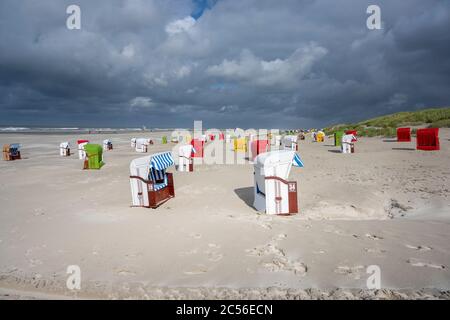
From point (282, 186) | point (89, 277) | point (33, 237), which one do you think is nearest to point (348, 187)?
point (282, 186)

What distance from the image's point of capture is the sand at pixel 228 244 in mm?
3770

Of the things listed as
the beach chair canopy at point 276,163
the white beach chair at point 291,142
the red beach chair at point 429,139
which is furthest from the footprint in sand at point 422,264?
the white beach chair at point 291,142

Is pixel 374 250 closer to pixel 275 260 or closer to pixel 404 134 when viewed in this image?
pixel 275 260

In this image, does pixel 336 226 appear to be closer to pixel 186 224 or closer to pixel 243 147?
pixel 186 224

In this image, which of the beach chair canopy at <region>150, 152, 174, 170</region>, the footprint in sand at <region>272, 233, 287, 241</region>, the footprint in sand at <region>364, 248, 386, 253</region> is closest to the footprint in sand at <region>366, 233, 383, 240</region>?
the footprint in sand at <region>364, 248, 386, 253</region>

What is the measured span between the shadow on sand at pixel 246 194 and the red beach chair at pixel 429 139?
14.7 metres

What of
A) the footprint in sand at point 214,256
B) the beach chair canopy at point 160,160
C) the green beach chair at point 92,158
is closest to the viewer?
the footprint in sand at point 214,256

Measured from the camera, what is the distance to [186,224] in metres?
6.34

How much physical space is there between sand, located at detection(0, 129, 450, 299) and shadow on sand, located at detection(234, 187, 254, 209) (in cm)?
4

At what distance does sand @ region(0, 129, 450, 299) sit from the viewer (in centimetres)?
377

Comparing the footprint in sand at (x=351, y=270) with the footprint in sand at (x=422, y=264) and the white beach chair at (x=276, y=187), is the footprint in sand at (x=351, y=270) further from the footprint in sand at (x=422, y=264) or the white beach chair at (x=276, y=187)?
the white beach chair at (x=276, y=187)

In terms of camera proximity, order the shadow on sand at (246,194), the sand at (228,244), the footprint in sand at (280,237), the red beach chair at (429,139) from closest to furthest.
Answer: the sand at (228,244), the footprint in sand at (280,237), the shadow on sand at (246,194), the red beach chair at (429,139)
